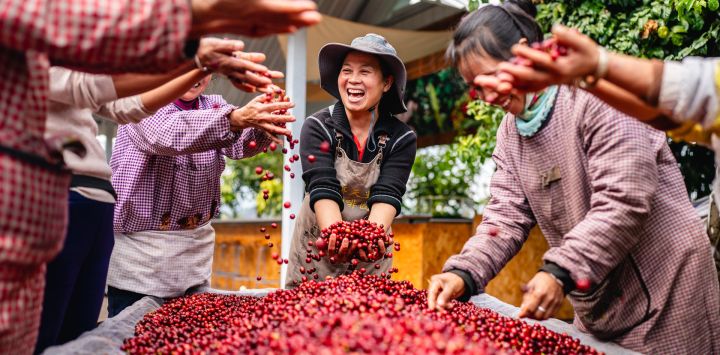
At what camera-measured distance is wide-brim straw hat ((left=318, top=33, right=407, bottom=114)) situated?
9.63 feet

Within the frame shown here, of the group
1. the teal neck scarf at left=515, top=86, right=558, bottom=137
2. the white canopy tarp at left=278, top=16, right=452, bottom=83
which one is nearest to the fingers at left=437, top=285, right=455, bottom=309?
the teal neck scarf at left=515, top=86, right=558, bottom=137

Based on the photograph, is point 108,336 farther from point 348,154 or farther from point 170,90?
point 348,154

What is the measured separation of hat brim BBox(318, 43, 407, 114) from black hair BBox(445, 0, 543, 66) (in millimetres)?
830

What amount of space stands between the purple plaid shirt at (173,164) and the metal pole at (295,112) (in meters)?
2.49

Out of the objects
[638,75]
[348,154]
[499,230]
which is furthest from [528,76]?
[348,154]

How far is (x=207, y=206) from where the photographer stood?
2906 millimetres

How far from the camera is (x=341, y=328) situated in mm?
1389

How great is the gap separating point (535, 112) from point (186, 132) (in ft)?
4.58

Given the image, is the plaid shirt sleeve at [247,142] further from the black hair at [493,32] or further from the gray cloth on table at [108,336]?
the black hair at [493,32]

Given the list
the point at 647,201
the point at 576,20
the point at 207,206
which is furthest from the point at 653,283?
the point at 576,20

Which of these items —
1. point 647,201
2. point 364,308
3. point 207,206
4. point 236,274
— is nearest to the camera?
point 364,308

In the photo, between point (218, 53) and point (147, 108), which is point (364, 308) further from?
point (147, 108)

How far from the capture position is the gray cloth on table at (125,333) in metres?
1.67

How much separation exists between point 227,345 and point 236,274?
674cm
